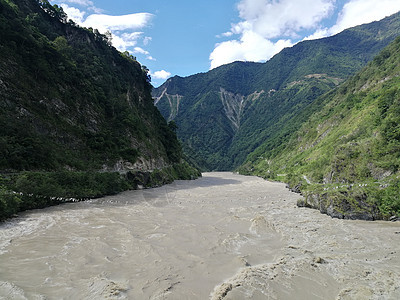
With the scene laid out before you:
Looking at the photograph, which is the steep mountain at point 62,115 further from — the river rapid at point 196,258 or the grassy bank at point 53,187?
the river rapid at point 196,258

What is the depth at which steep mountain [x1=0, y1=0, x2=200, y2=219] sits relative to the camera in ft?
78.8

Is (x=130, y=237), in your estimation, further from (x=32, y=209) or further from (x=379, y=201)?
(x=379, y=201)

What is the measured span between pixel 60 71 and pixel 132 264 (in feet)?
135

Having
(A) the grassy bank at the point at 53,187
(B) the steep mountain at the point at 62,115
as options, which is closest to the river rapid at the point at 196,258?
(A) the grassy bank at the point at 53,187

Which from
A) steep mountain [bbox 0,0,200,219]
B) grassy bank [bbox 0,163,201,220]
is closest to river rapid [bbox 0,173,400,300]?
grassy bank [bbox 0,163,201,220]

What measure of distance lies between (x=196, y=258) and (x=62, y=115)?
113 ft

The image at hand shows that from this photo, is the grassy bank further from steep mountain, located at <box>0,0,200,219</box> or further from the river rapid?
the river rapid

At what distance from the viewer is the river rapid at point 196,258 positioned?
22.3 feet

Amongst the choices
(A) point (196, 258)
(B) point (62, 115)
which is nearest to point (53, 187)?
(B) point (62, 115)

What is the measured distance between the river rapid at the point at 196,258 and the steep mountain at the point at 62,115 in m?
7.31

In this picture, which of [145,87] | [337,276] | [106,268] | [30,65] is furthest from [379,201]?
[145,87]

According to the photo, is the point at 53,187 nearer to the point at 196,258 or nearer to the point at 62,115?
the point at 62,115

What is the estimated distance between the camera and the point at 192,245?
10.9 meters

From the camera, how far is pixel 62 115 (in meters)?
34.9
